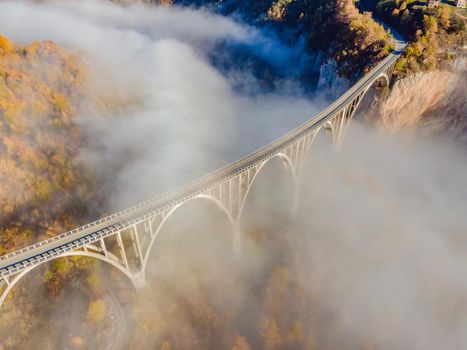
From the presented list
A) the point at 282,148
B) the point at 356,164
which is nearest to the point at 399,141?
the point at 356,164

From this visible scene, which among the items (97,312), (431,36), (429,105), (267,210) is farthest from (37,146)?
(431,36)

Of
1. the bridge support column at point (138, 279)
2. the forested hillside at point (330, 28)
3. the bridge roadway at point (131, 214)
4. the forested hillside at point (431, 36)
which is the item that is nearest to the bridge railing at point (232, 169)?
the bridge roadway at point (131, 214)

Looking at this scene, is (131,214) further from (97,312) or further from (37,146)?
(37,146)

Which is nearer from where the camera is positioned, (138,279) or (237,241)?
(138,279)

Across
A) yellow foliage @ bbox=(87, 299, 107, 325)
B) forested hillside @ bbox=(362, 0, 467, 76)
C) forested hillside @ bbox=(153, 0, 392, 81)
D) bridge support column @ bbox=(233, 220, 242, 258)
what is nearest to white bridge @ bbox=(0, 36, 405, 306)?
bridge support column @ bbox=(233, 220, 242, 258)

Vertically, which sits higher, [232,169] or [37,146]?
[232,169]

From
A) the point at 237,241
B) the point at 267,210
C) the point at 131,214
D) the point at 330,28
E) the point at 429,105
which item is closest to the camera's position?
the point at 131,214

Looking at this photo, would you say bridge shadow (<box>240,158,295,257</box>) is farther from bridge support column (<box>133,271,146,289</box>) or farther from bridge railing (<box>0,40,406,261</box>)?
bridge support column (<box>133,271,146,289</box>)

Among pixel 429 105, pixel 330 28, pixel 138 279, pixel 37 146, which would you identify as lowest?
pixel 138 279
